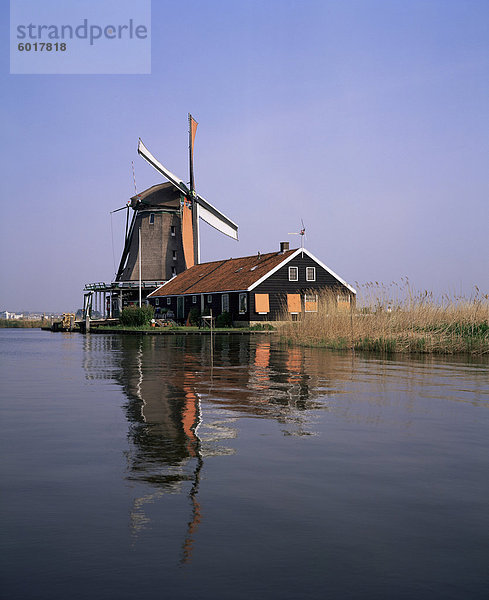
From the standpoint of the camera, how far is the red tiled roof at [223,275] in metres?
50.3

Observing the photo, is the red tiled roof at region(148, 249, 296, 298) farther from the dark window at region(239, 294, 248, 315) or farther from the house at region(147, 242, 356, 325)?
the dark window at region(239, 294, 248, 315)

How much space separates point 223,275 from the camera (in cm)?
5475

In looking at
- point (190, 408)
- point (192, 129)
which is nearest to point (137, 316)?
point (192, 129)

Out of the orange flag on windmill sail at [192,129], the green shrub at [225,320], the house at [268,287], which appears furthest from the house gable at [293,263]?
the orange flag on windmill sail at [192,129]

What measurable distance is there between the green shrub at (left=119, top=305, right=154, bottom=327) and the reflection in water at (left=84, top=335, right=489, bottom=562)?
29.3 metres

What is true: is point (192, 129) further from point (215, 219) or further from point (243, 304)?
point (243, 304)

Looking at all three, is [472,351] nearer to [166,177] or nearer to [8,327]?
[166,177]

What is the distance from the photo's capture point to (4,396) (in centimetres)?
1193

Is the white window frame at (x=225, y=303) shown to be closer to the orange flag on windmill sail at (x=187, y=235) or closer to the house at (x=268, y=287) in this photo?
the house at (x=268, y=287)

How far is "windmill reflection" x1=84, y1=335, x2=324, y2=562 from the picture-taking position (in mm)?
5820

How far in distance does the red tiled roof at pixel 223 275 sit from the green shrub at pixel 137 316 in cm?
510

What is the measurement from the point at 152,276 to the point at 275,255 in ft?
53.5

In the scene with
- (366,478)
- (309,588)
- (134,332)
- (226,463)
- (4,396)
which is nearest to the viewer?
(309,588)

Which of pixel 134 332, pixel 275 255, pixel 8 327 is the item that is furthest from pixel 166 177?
pixel 8 327
